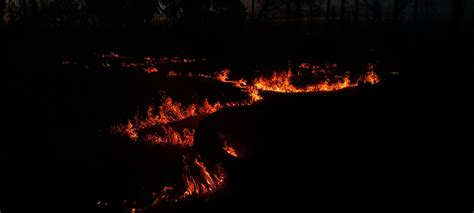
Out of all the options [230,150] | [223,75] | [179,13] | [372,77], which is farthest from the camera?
[179,13]

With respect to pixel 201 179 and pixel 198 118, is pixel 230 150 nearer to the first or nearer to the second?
pixel 201 179

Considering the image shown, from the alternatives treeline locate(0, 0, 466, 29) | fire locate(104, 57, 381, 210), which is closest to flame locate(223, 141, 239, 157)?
fire locate(104, 57, 381, 210)

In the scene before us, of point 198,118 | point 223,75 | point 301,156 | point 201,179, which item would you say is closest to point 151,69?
point 223,75

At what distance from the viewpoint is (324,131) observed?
4398 millimetres

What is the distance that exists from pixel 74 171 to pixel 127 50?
12.8 metres

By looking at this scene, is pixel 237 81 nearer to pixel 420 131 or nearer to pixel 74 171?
pixel 74 171

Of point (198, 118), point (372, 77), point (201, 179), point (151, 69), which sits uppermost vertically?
point (151, 69)

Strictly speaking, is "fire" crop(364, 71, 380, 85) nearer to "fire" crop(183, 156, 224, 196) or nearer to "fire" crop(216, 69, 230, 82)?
"fire" crop(216, 69, 230, 82)

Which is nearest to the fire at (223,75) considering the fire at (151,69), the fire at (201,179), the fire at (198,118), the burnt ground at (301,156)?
the fire at (198,118)

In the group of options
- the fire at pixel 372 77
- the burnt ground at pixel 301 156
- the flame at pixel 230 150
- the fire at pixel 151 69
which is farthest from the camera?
the fire at pixel 151 69

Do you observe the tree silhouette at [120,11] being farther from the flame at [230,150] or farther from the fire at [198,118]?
the flame at [230,150]

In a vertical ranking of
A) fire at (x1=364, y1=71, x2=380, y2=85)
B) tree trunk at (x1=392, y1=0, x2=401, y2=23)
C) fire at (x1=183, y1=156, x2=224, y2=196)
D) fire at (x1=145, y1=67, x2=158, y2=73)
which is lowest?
fire at (x1=183, y1=156, x2=224, y2=196)

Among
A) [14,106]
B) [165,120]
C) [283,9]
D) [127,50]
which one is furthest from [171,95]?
[283,9]

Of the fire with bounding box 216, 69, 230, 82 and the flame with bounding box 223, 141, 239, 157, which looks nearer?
the flame with bounding box 223, 141, 239, 157
